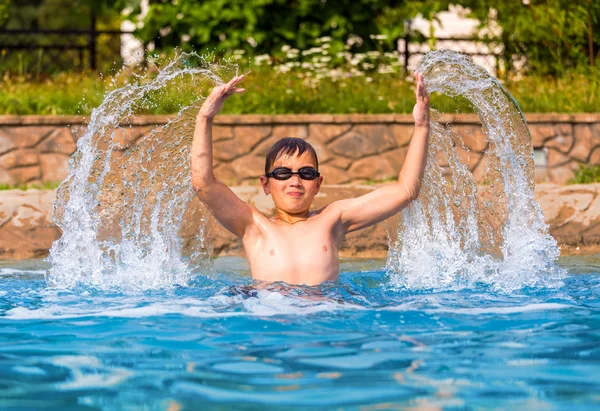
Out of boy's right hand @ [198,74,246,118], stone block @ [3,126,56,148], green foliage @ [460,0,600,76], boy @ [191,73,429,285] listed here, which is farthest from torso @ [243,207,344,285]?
green foliage @ [460,0,600,76]

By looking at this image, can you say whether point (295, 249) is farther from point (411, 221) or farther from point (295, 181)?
point (411, 221)

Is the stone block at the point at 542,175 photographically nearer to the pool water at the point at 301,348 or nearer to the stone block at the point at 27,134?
the pool water at the point at 301,348

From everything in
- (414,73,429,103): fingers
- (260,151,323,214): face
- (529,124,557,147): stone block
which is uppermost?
(529,124,557,147): stone block

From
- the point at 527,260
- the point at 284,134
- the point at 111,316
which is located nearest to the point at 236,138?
the point at 284,134

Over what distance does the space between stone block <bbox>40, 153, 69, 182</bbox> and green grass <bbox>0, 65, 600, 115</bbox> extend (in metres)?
0.51

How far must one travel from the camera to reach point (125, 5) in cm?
1198

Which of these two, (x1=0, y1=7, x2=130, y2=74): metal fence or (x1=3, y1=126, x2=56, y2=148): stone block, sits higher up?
(x1=0, y1=7, x2=130, y2=74): metal fence

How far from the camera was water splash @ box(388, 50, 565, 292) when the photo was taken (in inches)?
209

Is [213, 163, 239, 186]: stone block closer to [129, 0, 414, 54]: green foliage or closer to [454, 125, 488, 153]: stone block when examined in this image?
[454, 125, 488, 153]: stone block

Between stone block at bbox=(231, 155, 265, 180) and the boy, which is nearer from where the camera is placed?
the boy

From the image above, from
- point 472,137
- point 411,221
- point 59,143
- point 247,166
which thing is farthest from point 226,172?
point 411,221

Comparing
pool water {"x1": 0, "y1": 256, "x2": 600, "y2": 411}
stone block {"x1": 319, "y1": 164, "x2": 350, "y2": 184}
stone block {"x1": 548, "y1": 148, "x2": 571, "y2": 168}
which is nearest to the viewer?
pool water {"x1": 0, "y1": 256, "x2": 600, "y2": 411}

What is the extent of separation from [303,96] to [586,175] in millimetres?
3034

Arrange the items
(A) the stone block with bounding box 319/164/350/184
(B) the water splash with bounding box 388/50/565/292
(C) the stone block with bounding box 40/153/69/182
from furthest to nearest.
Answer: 1. (A) the stone block with bounding box 319/164/350/184
2. (C) the stone block with bounding box 40/153/69/182
3. (B) the water splash with bounding box 388/50/565/292
